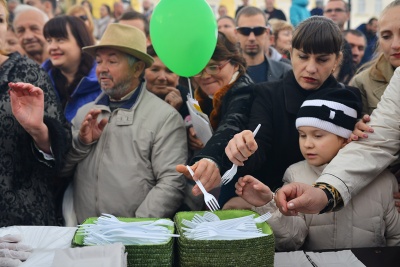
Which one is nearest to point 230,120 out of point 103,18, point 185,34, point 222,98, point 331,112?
point 222,98

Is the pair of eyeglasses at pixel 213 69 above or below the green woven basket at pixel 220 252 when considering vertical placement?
above

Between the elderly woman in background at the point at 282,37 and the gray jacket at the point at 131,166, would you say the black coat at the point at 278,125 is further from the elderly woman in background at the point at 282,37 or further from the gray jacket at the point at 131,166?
the elderly woman in background at the point at 282,37

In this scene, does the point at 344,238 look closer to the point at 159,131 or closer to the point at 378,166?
the point at 378,166

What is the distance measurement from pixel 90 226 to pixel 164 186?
3.91ft

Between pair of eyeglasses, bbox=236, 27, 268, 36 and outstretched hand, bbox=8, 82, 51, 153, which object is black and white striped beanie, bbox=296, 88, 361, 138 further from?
pair of eyeglasses, bbox=236, 27, 268, 36

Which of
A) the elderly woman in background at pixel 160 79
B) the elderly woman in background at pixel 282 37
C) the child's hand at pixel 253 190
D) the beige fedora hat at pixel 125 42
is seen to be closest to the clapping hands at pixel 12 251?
the child's hand at pixel 253 190

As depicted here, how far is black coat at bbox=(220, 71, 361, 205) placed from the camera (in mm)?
2158

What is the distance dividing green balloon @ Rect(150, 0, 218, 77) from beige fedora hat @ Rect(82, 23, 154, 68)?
9.7 inches

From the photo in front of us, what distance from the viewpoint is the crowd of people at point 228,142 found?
1809 mm

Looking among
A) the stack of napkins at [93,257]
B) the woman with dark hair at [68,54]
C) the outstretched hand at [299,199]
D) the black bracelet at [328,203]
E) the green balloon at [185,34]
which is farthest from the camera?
the woman with dark hair at [68,54]

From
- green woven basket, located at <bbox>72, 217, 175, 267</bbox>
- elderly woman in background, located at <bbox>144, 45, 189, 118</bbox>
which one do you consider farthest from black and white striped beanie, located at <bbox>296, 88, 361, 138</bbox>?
elderly woman in background, located at <bbox>144, 45, 189, 118</bbox>

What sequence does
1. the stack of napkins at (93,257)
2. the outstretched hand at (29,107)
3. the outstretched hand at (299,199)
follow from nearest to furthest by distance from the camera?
the stack of napkins at (93,257) < the outstretched hand at (299,199) < the outstretched hand at (29,107)

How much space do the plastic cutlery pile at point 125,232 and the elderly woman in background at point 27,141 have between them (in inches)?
36.0

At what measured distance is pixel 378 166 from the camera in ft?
6.03
